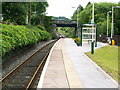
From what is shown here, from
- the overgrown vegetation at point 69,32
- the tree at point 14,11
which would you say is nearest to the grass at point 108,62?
the tree at point 14,11

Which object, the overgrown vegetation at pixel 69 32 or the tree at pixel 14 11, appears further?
the overgrown vegetation at pixel 69 32

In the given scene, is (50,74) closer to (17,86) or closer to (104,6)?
(17,86)

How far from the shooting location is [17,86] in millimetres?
9977

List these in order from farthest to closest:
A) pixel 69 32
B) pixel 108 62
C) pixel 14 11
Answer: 1. pixel 69 32
2. pixel 14 11
3. pixel 108 62

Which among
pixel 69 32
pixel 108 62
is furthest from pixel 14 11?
pixel 69 32

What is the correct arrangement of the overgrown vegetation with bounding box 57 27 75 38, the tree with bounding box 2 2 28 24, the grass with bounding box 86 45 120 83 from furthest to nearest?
the overgrown vegetation with bounding box 57 27 75 38 < the tree with bounding box 2 2 28 24 < the grass with bounding box 86 45 120 83

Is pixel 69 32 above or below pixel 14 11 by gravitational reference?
below

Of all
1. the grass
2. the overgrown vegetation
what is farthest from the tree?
the overgrown vegetation

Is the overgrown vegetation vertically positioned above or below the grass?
above

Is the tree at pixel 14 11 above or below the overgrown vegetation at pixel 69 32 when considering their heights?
above

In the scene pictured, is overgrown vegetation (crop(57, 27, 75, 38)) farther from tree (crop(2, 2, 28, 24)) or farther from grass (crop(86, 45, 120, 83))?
grass (crop(86, 45, 120, 83))

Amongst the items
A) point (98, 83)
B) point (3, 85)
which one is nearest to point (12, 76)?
point (3, 85)

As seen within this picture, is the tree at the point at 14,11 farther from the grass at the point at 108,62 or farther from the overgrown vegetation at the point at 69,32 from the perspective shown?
the overgrown vegetation at the point at 69,32

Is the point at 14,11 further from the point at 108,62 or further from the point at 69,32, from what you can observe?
the point at 69,32
